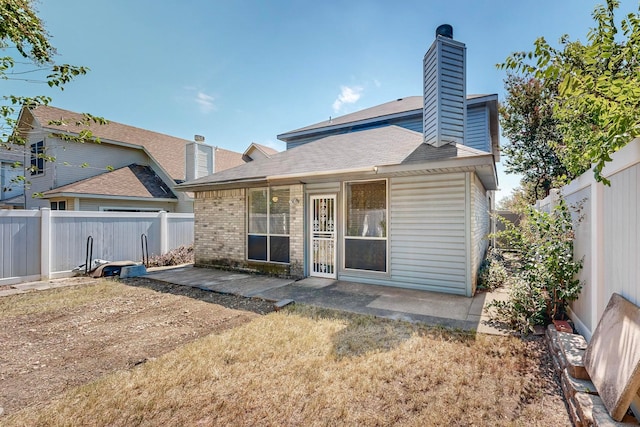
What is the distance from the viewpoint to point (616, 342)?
2.32m

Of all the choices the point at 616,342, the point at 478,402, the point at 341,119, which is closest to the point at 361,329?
the point at 478,402

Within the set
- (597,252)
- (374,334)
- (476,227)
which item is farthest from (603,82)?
(476,227)

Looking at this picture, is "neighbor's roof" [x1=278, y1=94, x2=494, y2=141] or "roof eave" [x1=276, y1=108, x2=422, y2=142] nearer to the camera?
"roof eave" [x1=276, y1=108, x2=422, y2=142]

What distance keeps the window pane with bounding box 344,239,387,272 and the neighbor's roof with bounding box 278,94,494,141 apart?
774 cm

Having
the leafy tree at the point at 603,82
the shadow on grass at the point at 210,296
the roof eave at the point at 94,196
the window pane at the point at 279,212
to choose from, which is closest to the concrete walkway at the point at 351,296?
the shadow on grass at the point at 210,296

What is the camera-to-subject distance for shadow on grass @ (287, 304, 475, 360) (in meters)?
3.70

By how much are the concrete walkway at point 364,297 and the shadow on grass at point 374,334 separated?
242 millimetres

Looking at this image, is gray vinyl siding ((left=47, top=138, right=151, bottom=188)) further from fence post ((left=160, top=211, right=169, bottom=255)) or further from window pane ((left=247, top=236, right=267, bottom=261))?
window pane ((left=247, top=236, right=267, bottom=261))

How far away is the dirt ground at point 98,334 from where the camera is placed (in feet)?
10.4

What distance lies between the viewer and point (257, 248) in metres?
8.74

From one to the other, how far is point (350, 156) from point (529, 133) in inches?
387

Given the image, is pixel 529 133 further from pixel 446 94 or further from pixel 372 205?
pixel 372 205

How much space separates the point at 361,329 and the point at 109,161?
16.0 meters

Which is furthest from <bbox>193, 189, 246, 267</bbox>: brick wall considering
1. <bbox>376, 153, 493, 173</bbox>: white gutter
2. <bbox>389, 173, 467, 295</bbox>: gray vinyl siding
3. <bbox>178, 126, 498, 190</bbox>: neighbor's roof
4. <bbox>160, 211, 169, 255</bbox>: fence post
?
<bbox>376, 153, 493, 173</bbox>: white gutter
